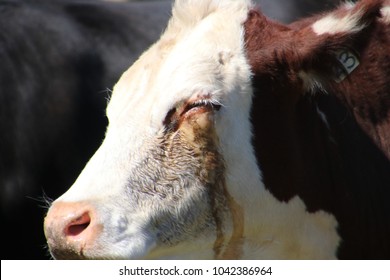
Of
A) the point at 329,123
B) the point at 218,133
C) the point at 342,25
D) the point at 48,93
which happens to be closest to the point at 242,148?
the point at 218,133

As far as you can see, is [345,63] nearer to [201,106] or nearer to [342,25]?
[342,25]

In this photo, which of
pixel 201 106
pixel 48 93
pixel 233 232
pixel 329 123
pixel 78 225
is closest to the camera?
pixel 78 225

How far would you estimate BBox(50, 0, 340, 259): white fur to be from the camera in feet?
10.5

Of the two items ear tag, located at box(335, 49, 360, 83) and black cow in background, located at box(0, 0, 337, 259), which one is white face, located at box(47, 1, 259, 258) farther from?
black cow in background, located at box(0, 0, 337, 259)

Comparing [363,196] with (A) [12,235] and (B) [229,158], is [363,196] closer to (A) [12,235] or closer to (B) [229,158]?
(B) [229,158]

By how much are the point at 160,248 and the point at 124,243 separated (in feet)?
0.52

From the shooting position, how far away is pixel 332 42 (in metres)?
3.34

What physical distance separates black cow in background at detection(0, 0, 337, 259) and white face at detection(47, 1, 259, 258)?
5.00ft

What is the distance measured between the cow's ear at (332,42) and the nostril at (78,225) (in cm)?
89

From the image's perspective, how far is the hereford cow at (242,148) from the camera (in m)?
3.23

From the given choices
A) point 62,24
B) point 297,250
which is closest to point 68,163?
point 62,24

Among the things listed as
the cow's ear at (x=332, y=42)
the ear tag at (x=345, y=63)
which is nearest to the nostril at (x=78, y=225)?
the cow's ear at (x=332, y=42)

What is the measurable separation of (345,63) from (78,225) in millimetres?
1094

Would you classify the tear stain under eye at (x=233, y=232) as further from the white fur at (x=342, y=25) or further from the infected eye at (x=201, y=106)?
the white fur at (x=342, y=25)
